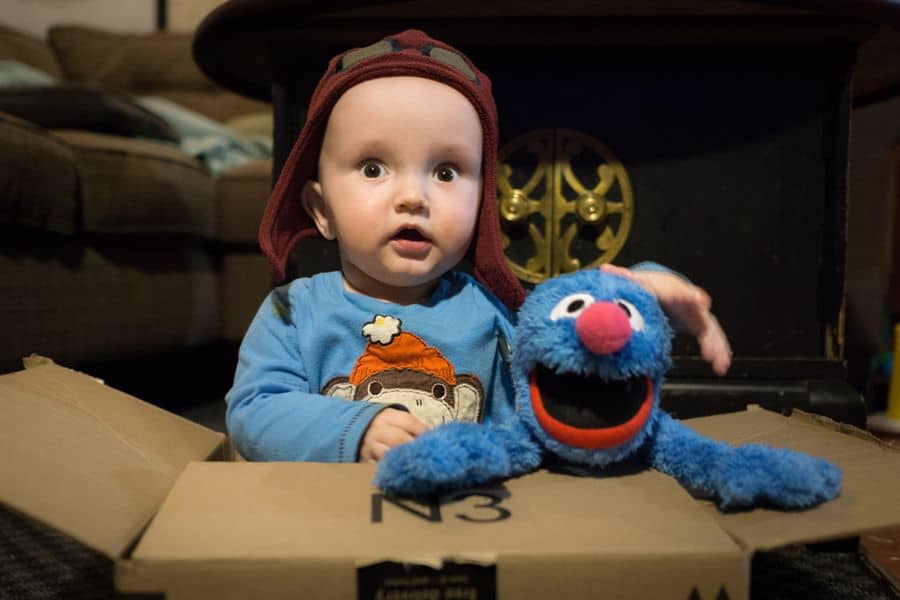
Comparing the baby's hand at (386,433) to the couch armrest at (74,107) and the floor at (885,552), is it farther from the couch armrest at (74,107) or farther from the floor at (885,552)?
the couch armrest at (74,107)

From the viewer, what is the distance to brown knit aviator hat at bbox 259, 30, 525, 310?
2.28 feet

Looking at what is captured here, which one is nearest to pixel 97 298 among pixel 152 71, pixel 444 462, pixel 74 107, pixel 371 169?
pixel 74 107

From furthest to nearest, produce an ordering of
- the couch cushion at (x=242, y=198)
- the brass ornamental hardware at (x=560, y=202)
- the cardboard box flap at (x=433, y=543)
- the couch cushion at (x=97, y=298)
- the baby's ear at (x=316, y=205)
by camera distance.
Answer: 1. the couch cushion at (x=242, y=198)
2. the couch cushion at (x=97, y=298)
3. the brass ornamental hardware at (x=560, y=202)
4. the baby's ear at (x=316, y=205)
5. the cardboard box flap at (x=433, y=543)

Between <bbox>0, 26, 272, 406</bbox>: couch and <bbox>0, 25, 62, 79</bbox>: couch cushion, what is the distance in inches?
1.3

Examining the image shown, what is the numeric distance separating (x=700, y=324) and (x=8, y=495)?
1.63 feet

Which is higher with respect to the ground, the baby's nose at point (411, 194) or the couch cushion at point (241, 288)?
the baby's nose at point (411, 194)

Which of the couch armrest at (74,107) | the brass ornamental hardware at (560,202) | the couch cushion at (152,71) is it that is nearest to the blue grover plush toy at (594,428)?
the brass ornamental hardware at (560,202)

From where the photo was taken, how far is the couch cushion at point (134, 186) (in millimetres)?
1301

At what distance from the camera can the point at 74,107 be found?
4.47ft

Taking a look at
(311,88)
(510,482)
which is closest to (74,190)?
(311,88)

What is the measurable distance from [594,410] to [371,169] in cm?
32

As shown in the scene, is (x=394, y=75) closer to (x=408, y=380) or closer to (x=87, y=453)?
(x=408, y=380)

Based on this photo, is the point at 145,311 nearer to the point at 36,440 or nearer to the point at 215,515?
the point at 36,440

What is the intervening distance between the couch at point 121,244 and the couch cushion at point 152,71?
26cm
